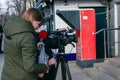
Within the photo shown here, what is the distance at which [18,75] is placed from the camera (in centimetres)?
323

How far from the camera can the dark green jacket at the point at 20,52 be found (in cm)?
302

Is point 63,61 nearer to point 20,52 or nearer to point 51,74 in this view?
point 51,74

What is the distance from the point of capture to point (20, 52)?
3.12 m

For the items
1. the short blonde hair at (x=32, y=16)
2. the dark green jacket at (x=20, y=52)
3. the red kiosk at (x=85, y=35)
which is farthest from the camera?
the red kiosk at (x=85, y=35)

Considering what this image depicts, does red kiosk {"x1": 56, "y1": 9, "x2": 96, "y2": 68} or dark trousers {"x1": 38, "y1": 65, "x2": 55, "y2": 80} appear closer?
dark trousers {"x1": 38, "y1": 65, "x2": 55, "y2": 80}

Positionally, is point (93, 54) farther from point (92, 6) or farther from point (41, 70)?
point (41, 70)

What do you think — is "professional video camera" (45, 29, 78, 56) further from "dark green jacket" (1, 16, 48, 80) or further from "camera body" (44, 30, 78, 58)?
"dark green jacket" (1, 16, 48, 80)

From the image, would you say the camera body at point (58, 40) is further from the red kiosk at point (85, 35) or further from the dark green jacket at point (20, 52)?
the red kiosk at point (85, 35)

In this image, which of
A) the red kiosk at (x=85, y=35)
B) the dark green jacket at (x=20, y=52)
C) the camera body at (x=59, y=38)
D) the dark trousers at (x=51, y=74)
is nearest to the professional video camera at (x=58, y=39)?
the camera body at (x=59, y=38)

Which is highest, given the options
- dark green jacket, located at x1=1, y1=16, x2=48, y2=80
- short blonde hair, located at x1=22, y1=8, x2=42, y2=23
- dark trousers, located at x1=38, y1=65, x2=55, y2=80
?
short blonde hair, located at x1=22, y1=8, x2=42, y2=23

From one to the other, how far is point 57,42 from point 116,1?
7.67m

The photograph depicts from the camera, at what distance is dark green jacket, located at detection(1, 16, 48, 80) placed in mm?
3018

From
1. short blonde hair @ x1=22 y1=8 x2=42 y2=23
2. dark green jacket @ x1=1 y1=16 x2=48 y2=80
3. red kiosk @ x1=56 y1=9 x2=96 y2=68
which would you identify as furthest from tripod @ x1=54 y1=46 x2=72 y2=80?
red kiosk @ x1=56 y1=9 x2=96 y2=68

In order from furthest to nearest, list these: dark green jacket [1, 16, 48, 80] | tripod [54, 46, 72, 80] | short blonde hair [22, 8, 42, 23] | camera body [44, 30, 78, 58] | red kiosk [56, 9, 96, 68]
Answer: red kiosk [56, 9, 96, 68] < tripod [54, 46, 72, 80] < camera body [44, 30, 78, 58] < short blonde hair [22, 8, 42, 23] < dark green jacket [1, 16, 48, 80]
